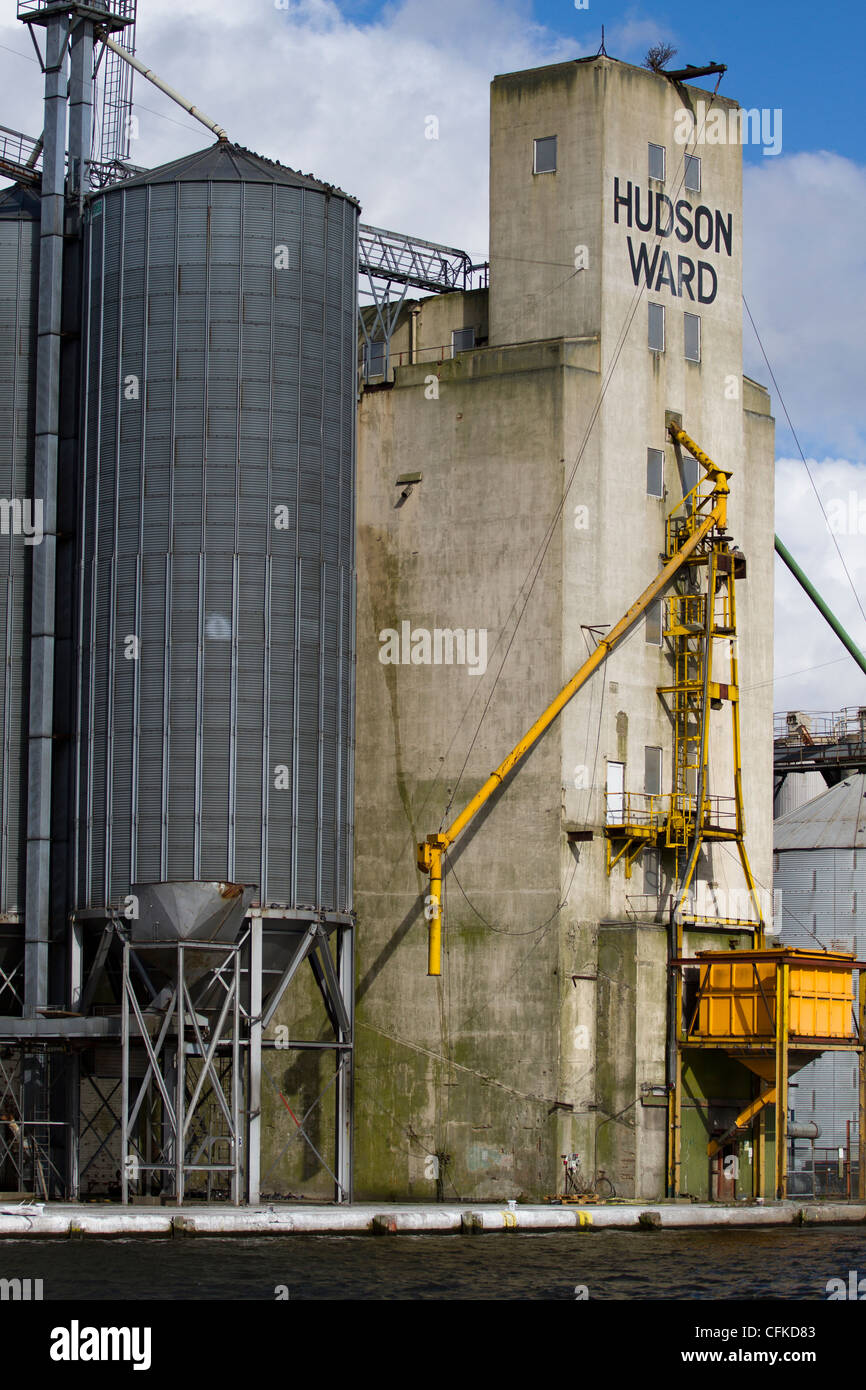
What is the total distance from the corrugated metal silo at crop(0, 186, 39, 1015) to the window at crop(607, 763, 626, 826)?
714 inches

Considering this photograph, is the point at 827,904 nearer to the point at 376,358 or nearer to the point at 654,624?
the point at 654,624

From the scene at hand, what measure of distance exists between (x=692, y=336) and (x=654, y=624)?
10.2 metres

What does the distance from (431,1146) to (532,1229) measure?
36.4 feet

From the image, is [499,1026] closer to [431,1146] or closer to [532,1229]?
[431,1146]

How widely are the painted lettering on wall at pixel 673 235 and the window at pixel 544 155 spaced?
7.64 feet

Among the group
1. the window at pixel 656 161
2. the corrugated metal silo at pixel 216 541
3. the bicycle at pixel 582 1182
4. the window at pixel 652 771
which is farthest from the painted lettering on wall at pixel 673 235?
the bicycle at pixel 582 1182

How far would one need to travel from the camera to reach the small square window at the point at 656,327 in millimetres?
Result: 75188

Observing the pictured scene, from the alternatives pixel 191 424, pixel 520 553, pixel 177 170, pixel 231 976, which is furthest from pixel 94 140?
pixel 231 976

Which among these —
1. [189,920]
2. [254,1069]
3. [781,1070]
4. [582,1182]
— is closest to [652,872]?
[781,1070]

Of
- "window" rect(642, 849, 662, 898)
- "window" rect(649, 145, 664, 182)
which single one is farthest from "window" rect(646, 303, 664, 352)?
"window" rect(642, 849, 662, 898)

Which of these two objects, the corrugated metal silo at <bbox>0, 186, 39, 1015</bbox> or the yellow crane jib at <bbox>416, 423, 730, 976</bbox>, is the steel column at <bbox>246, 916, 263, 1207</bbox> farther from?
the corrugated metal silo at <bbox>0, 186, 39, 1015</bbox>

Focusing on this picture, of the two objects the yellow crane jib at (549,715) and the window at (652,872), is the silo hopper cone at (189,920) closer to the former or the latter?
the yellow crane jib at (549,715)

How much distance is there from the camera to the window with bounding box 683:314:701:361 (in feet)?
251

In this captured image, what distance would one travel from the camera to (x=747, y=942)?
75125 mm
